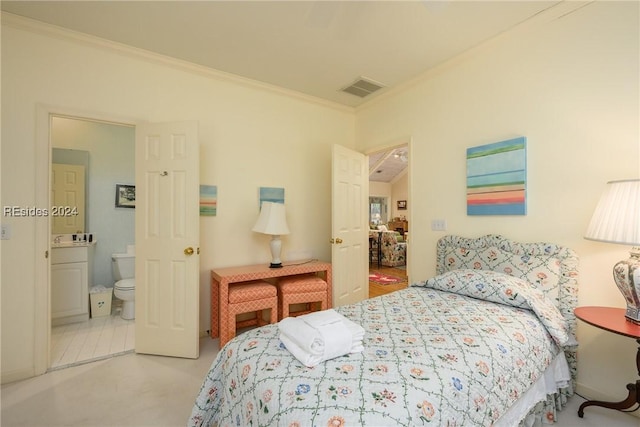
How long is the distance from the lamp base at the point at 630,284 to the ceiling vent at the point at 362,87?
101 inches

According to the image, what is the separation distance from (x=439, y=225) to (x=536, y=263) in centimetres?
90

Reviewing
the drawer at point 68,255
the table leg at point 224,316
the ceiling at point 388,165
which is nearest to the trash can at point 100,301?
the drawer at point 68,255

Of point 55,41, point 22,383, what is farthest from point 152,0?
point 22,383

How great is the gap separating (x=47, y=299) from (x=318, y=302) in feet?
7.90

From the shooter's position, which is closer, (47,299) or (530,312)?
(530,312)

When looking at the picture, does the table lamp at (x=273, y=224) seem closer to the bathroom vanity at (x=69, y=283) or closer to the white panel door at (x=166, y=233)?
the white panel door at (x=166, y=233)

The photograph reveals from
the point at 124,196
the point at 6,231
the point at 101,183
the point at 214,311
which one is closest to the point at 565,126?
the point at 214,311

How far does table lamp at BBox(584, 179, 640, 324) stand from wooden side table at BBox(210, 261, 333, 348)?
2.25 meters

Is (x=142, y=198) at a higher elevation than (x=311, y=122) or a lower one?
lower

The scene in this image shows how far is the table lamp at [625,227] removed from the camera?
1.51 metres

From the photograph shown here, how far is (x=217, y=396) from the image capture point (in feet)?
4.78

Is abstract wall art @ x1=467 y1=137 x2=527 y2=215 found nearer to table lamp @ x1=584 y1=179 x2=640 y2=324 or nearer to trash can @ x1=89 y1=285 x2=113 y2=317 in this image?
table lamp @ x1=584 y1=179 x2=640 y2=324

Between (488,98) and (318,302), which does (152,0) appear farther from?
(318,302)

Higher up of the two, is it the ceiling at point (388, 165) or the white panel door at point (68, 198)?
the ceiling at point (388, 165)
